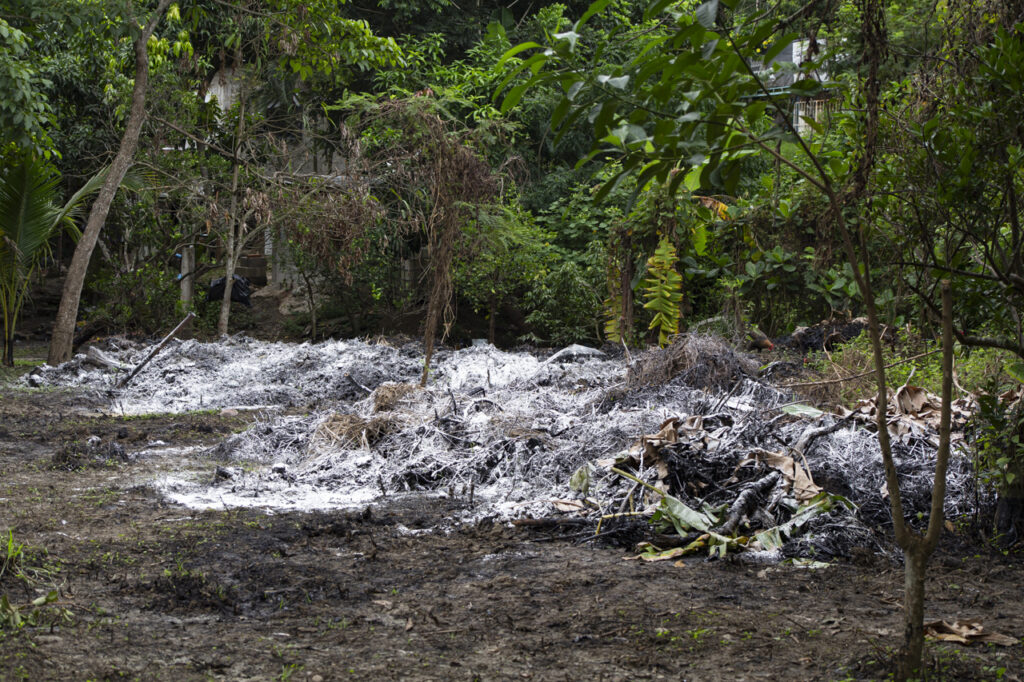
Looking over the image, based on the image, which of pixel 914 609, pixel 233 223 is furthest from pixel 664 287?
pixel 914 609

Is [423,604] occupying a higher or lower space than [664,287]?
lower

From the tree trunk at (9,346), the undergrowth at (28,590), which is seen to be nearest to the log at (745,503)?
the undergrowth at (28,590)

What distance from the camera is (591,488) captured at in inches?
207

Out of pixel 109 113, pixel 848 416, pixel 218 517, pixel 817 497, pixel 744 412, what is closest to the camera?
pixel 817 497

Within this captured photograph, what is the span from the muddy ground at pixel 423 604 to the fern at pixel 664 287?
6.19m

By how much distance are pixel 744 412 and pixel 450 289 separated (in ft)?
11.8

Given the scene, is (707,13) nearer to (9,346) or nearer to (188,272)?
(9,346)

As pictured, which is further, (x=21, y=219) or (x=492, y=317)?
(x=492, y=317)

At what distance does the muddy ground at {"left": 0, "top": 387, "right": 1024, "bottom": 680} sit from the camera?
2953mm

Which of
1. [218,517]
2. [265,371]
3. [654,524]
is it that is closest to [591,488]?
[654,524]

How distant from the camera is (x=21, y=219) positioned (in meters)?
11.4

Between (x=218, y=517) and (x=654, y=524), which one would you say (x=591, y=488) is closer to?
(x=654, y=524)

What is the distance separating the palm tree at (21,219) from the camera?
37.0 feet

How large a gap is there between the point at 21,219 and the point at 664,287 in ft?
26.8
